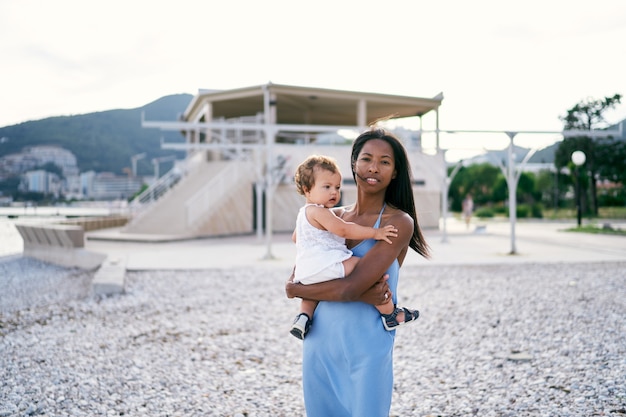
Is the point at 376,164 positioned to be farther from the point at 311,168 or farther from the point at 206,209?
the point at 206,209

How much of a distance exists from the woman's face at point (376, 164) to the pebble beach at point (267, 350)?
221cm

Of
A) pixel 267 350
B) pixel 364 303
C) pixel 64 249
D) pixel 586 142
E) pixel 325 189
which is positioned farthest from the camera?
pixel 586 142

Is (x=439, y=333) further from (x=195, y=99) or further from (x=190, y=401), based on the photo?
(x=195, y=99)

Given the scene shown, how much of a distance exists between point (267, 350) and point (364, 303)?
3586mm

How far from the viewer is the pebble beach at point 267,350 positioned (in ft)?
12.6

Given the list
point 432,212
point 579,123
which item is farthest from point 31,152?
point 579,123

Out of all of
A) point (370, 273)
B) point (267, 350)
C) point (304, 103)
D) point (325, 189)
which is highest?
point (304, 103)

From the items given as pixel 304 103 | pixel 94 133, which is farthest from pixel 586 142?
pixel 94 133

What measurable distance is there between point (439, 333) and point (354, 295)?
14.2ft

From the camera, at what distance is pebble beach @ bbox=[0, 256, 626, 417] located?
151 inches

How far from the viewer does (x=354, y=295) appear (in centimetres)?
197

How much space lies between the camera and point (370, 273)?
1951 mm

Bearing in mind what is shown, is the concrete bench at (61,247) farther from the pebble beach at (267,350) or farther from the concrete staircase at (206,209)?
the concrete staircase at (206,209)

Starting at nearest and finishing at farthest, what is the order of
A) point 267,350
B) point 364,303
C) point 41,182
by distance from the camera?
point 364,303 < point 267,350 < point 41,182
